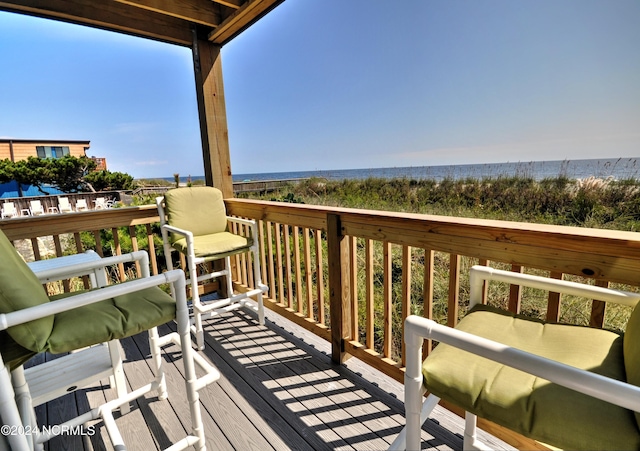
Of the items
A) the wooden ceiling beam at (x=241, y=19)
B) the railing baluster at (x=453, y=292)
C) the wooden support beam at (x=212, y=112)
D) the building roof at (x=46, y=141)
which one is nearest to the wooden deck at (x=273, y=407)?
the railing baluster at (x=453, y=292)

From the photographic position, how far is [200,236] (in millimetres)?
2508

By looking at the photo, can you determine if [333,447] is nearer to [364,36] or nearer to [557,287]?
[557,287]

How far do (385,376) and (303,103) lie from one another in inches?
835

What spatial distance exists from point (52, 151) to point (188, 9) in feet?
52.4

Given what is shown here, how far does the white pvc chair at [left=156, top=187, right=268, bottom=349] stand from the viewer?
7.26ft

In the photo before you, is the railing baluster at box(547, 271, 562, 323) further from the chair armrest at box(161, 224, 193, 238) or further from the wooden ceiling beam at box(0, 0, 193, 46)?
the wooden ceiling beam at box(0, 0, 193, 46)

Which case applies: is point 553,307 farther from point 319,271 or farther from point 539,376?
point 319,271

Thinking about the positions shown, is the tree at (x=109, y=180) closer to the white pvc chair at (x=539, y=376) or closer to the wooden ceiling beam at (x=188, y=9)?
the wooden ceiling beam at (x=188, y=9)

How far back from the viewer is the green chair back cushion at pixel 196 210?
2.41 metres

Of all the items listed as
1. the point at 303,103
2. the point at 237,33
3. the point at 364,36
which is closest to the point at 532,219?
the point at 237,33

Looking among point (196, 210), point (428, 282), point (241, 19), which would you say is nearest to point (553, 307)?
point (428, 282)

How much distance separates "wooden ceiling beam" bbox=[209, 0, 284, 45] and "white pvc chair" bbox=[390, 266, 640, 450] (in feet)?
8.10

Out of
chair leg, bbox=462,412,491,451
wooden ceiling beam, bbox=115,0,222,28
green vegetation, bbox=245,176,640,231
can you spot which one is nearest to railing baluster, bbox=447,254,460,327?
chair leg, bbox=462,412,491,451

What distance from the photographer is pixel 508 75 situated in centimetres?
1086
